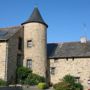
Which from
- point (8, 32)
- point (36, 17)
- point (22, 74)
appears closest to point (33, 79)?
point (22, 74)

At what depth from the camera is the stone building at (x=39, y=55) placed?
35906 mm

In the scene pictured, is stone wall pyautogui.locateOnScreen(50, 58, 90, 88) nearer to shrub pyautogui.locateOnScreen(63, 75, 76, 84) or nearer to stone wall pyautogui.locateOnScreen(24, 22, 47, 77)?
shrub pyautogui.locateOnScreen(63, 75, 76, 84)

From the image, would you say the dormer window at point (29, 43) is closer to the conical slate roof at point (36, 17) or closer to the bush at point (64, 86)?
the conical slate roof at point (36, 17)

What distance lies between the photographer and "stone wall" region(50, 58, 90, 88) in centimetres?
3772

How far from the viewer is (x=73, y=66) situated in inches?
1515

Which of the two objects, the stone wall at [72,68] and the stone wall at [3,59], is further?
the stone wall at [72,68]

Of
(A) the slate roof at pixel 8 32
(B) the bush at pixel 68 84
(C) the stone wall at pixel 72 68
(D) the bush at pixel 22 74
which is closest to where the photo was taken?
(B) the bush at pixel 68 84

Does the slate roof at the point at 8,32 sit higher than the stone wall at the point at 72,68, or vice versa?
the slate roof at the point at 8,32

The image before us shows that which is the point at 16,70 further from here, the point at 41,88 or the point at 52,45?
the point at 52,45

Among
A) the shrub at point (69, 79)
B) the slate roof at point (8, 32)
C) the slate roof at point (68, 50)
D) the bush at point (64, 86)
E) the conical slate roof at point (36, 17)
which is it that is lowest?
the bush at point (64, 86)

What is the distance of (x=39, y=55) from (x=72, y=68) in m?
5.10

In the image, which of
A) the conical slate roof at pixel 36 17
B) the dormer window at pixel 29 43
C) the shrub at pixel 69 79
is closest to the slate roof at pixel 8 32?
the conical slate roof at pixel 36 17

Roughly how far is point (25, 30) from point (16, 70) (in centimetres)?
592

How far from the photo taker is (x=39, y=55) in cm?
3709
